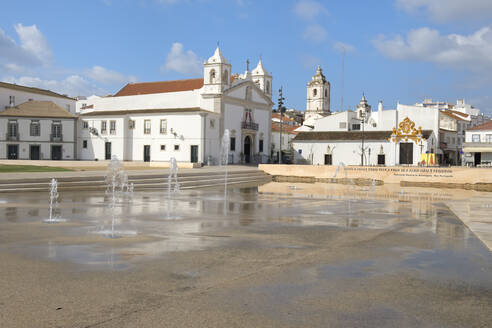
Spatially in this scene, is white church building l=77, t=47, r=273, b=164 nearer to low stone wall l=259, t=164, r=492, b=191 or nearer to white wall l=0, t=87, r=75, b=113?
white wall l=0, t=87, r=75, b=113

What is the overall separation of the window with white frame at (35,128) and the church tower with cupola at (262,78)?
2578 cm

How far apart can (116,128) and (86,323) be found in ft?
152

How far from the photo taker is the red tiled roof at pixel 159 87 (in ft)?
168

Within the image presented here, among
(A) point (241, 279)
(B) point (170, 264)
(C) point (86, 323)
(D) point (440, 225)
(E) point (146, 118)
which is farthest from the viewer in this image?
(E) point (146, 118)

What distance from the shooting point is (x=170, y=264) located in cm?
672

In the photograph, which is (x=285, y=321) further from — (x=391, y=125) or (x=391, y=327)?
(x=391, y=125)

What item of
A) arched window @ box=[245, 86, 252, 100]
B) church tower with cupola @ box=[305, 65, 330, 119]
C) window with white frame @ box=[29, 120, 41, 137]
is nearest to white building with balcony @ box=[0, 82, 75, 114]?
window with white frame @ box=[29, 120, 41, 137]

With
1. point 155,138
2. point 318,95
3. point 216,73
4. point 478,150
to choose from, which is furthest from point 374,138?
point 318,95

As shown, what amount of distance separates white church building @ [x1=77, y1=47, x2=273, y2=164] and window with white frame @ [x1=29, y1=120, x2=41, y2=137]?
4.13m

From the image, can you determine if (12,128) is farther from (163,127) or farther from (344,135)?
(344,135)

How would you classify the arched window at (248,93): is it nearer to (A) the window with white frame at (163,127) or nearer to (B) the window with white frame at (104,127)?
(A) the window with white frame at (163,127)

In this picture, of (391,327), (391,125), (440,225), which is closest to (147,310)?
(391,327)

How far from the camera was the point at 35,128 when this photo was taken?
50.5 meters

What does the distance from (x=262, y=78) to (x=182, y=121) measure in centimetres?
1797
